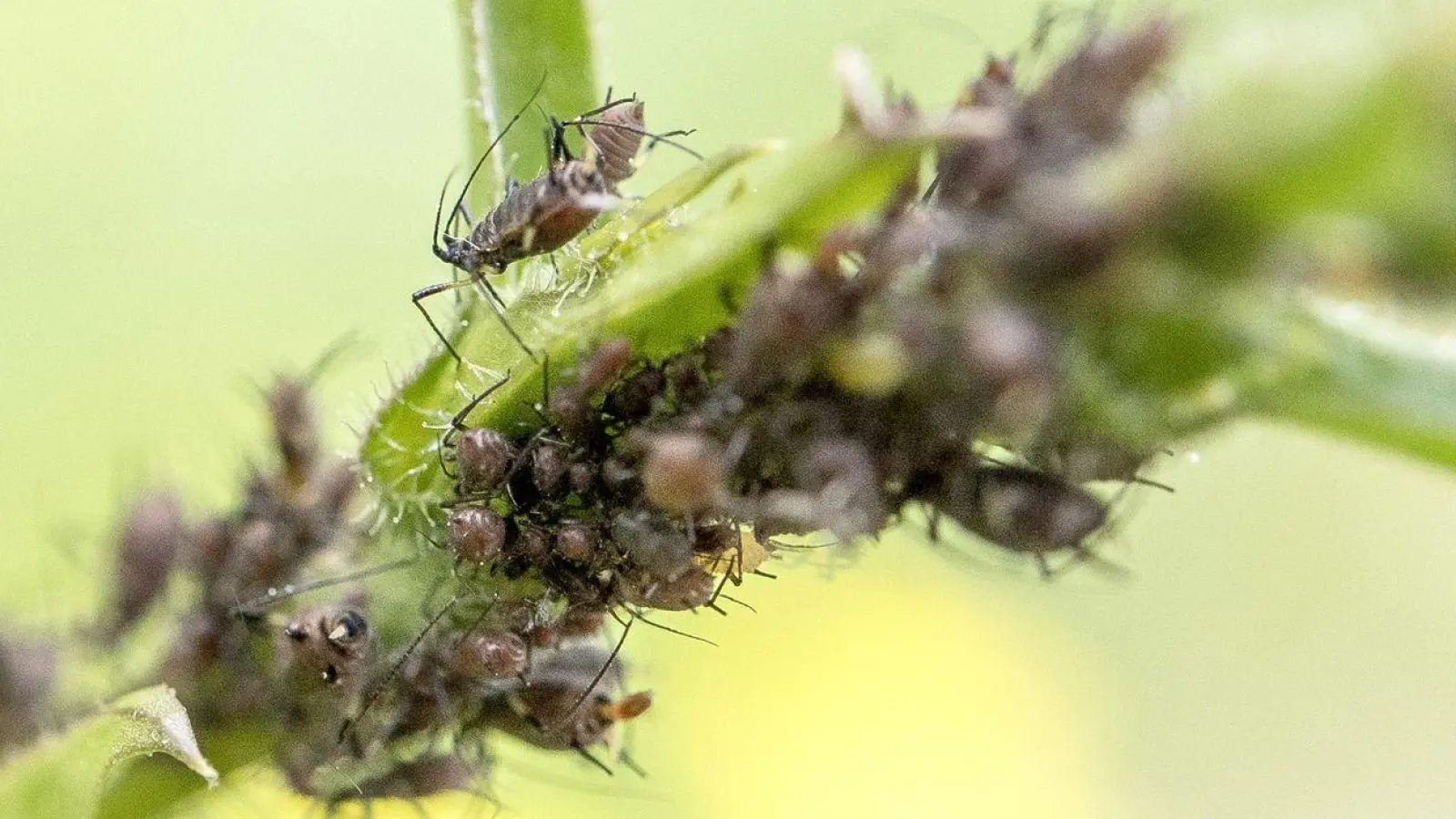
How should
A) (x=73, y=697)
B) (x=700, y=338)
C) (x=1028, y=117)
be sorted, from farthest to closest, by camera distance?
(x=73, y=697) → (x=700, y=338) → (x=1028, y=117)


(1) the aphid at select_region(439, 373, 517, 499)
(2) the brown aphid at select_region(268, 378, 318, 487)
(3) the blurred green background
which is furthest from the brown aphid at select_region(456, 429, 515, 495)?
(3) the blurred green background

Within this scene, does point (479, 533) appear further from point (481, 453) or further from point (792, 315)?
point (792, 315)

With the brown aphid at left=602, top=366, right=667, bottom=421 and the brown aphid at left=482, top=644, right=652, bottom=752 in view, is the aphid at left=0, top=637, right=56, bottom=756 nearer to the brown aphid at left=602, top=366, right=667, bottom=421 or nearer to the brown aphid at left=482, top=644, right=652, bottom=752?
the brown aphid at left=482, top=644, right=652, bottom=752

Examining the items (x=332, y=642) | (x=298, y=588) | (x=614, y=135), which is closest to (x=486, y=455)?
(x=332, y=642)

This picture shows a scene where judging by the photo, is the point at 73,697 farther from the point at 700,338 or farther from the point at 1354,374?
the point at 1354,374

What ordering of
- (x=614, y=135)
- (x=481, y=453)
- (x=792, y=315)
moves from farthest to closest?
(x=614, y=135)
(x=481, y=453)
(x=792, y=315)

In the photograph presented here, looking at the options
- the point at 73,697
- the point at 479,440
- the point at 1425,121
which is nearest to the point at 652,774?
the point at 73,697

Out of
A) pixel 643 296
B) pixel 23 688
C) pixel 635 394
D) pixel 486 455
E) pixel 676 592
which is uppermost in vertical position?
pixel 643 296
